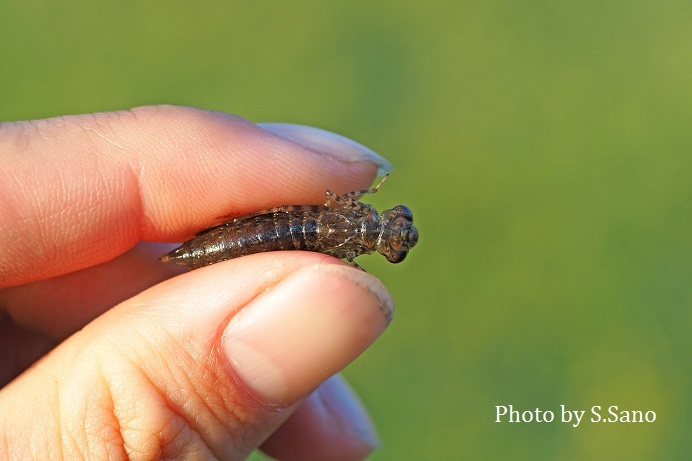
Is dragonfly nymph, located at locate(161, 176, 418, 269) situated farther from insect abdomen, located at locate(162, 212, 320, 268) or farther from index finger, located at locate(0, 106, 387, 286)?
index finger, located at locate(0, 106, 387, 286)

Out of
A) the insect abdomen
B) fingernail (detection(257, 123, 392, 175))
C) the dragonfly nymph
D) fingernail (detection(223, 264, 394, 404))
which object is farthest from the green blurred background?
fingernail (detection(223, 264, 394, 404))

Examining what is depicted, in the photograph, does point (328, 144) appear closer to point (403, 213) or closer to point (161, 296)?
point (403, 213)

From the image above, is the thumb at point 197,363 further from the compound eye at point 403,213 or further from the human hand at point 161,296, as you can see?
the compound eye at point 403,213

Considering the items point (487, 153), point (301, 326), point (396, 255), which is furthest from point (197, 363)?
point (487, 153)

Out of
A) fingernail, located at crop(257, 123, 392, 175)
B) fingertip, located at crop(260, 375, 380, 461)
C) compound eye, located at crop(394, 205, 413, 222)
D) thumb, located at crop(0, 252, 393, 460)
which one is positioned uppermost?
fingernail, located at crop(257, 123, 392, 175)

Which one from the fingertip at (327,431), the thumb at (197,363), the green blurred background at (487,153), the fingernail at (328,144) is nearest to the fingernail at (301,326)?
the thumb at (197,363)
